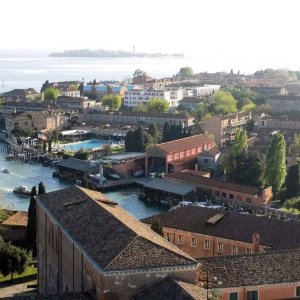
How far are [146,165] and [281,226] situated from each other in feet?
36.8

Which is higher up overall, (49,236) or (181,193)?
(49,236)

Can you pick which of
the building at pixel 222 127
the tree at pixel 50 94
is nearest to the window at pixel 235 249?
the building at pixel 222 127

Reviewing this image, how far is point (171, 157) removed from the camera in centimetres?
2183

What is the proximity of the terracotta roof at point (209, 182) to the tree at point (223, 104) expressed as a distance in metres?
14.4

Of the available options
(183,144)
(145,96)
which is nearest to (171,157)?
(183,144)

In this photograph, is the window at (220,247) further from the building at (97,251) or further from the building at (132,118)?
the building at (132,118)

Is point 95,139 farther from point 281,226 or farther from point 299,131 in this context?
point 281,226

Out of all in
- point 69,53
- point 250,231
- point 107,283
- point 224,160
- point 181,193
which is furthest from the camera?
point 69,53

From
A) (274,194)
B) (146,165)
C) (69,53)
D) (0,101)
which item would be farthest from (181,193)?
(69,53)

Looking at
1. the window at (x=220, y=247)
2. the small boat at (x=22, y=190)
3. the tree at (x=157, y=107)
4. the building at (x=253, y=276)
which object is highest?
the building at (x=253, y=276)

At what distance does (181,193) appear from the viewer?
60.0 ft

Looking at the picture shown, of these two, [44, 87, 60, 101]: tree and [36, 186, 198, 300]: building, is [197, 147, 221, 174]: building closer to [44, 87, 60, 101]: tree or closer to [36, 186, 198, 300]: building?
[36, 186, 198, 300]: building

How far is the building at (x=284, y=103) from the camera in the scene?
3738 cm

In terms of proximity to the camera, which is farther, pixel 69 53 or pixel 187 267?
pixel 69 53
